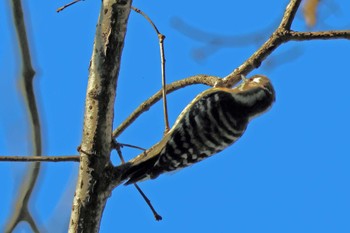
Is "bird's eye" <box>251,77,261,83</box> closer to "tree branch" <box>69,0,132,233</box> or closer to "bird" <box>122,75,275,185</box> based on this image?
"bird" <box>122,75,275,185</box>

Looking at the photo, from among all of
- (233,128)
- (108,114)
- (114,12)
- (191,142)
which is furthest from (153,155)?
(114,12)

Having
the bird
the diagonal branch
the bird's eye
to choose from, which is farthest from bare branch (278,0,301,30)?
the bird's eye

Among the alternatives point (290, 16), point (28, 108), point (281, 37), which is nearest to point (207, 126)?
point (281, 37)

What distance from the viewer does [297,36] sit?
3.81 metres

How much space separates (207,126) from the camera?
451 centimetres

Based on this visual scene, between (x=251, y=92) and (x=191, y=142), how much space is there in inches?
32.6

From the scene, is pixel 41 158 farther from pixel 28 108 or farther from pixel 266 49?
pixel 266 49

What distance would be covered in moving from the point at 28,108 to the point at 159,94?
1088 mm

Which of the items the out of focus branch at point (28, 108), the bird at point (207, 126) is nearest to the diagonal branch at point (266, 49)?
the bird at point (207, 126)

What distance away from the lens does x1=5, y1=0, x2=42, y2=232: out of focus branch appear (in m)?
3.48

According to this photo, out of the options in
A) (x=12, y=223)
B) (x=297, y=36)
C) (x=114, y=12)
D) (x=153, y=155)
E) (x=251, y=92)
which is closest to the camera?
(x=114, y=12)

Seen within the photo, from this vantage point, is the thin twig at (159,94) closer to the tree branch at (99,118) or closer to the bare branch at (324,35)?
the bare branch at (324,35)

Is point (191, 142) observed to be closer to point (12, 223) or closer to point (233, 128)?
point (233, 128)

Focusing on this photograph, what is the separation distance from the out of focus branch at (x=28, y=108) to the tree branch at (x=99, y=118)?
50cm
